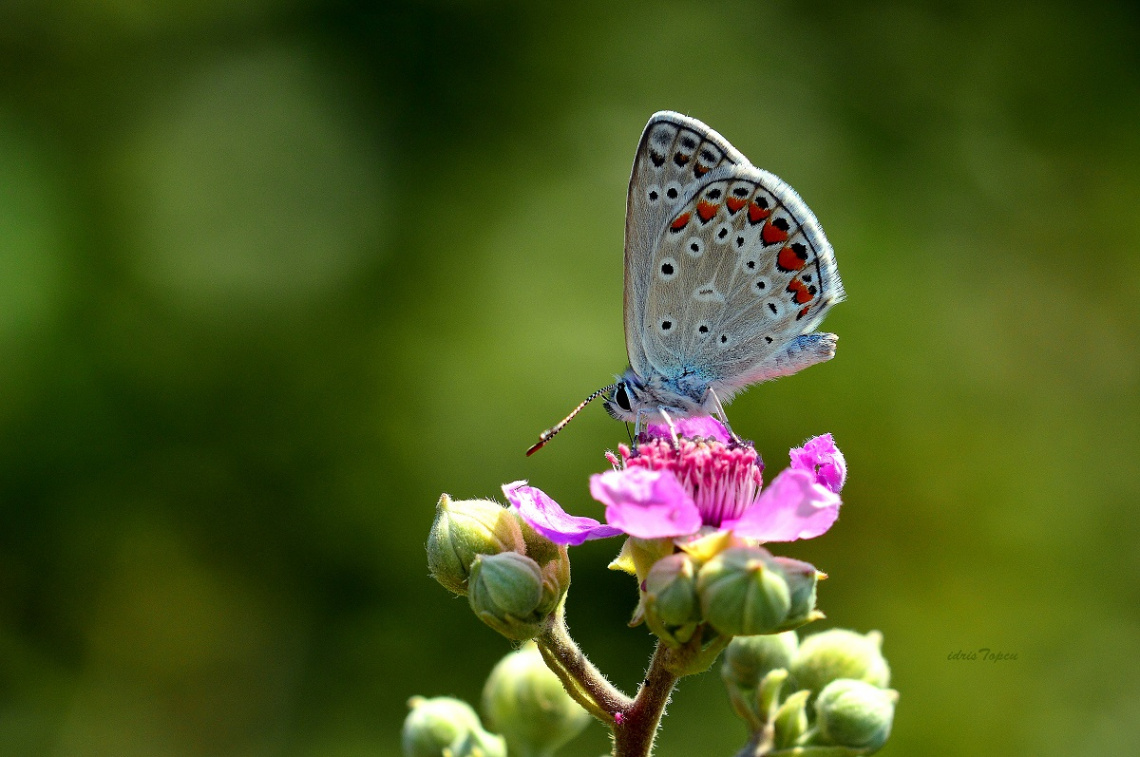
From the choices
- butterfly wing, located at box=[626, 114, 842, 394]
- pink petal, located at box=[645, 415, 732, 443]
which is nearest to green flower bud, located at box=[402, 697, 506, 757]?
pink petal, located at box=[645, 415, 732, 443]

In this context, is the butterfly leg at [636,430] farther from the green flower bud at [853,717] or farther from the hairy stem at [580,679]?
the green flower bud at [853,717]

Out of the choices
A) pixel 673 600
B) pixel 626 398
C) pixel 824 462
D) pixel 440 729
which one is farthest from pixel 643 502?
pixel 440 729

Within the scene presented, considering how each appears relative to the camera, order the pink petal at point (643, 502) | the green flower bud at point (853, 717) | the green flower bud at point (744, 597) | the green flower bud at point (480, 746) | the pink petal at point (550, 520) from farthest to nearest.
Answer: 1. the green flower bud at point (480, 746)
2. the pink petal at point (550, 520)
3. the green flower bud at point (853, 717)
4. the pink petal at point (643, 502)
5. the green flower bud at point (744, 597)

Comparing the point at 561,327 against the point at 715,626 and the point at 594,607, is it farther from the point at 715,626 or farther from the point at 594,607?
the point at 715,626

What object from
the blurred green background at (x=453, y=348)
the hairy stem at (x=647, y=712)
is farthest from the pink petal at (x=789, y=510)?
the blurred green background at (x=453, y=348)

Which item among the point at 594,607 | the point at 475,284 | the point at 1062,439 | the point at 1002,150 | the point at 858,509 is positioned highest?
the point at 1002,150

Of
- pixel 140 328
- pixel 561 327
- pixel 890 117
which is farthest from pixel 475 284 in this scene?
pixel 890 117

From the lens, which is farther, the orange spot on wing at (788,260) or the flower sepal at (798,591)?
the orange spot on wing at (788,260)
